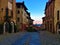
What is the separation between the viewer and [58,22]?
49531 mm

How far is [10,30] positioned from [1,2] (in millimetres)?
7621

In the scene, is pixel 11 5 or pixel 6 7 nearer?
pixel 6 7

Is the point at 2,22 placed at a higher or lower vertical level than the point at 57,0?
lower

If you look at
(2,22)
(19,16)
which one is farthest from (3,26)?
(19,16)

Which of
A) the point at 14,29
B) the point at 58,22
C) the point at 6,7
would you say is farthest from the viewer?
the point at 14,29

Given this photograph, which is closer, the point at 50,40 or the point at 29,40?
the point at 50,40

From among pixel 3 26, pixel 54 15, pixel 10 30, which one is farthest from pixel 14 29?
pixel 54 15

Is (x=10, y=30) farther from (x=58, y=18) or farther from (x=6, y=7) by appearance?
(x=58, y=18)

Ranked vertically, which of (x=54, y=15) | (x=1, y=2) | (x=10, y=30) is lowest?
(x=10, y=30)

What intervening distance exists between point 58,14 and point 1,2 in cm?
1511

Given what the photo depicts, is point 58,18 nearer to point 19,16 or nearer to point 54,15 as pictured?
point 54,15

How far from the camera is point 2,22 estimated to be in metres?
52.4

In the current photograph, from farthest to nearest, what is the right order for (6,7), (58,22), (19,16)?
(19,16) → (6,7) → (58,22)

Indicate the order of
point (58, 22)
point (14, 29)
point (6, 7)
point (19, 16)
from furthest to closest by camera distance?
point (19, 16) → point (14, 29) → point (6, 7) → point (58, 22)
